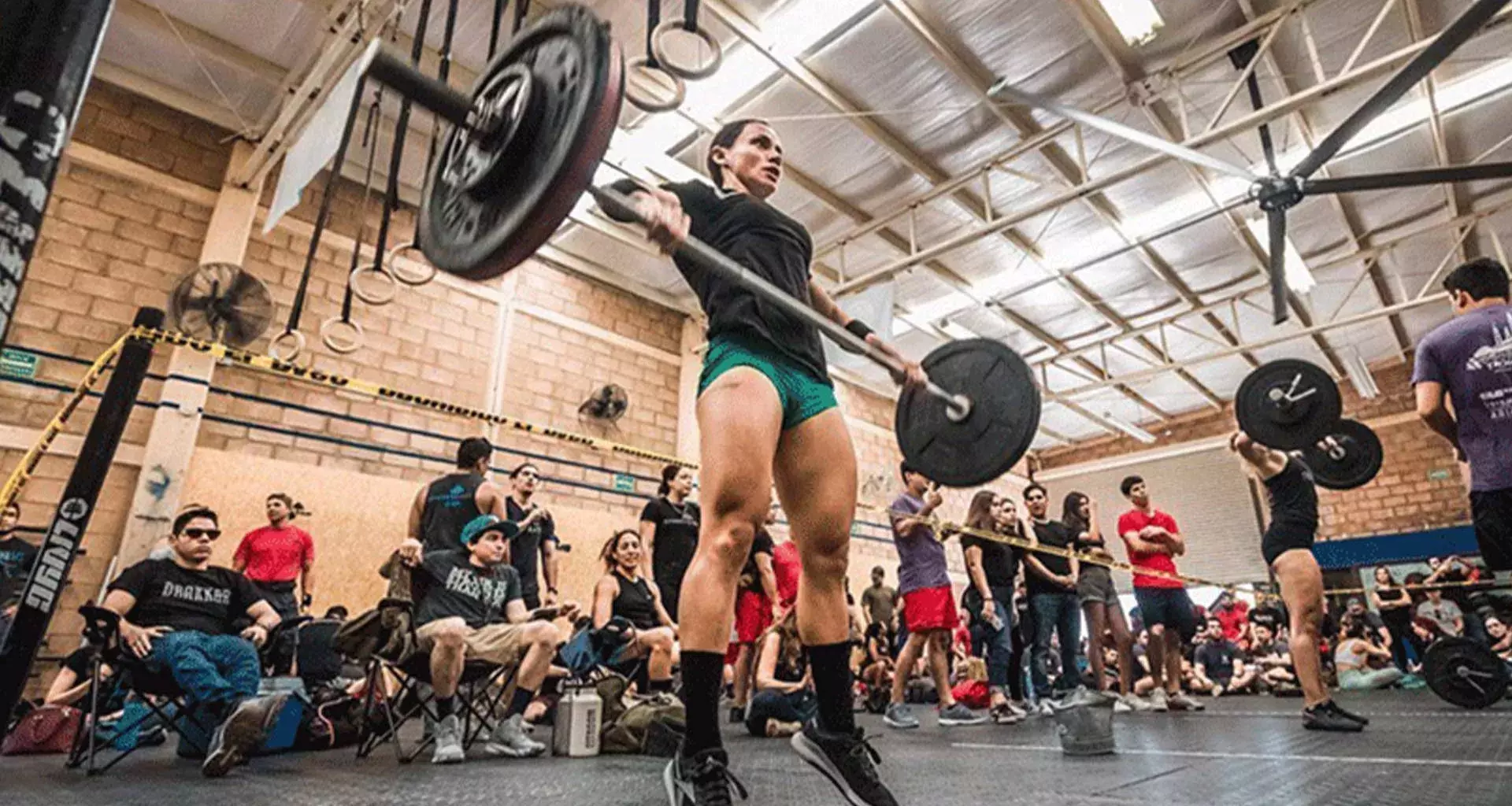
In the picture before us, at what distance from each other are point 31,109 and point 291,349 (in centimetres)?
608

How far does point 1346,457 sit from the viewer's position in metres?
4.68

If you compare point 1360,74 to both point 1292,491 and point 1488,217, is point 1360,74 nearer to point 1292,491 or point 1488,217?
point 1292,491

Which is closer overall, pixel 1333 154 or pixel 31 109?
pixel 31 109

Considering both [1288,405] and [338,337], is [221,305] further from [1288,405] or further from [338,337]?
[1288,405]

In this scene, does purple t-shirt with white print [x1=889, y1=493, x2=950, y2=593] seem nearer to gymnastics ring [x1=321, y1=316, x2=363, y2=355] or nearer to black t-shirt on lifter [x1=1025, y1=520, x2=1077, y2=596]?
black t-shirt on lifter [x1=1025, y1=520, x2=1077, y2=596]

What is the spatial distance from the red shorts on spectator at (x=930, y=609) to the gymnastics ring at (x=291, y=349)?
3575mm

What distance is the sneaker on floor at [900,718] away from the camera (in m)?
3.89

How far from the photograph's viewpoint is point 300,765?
2619 millimetres

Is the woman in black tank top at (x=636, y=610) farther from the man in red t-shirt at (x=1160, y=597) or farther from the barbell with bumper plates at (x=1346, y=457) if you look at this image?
the barbell with bumper plates at (x=1346, y=457)

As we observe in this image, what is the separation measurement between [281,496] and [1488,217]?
464 inches

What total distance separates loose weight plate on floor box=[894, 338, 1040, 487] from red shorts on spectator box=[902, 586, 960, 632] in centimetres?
184

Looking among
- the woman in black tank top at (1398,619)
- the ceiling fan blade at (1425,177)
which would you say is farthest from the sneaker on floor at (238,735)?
the woman in black tank top at (1398,619)

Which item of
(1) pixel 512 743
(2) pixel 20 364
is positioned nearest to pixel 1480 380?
(1) pixel 512 743

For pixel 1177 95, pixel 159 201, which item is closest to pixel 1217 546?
pixel 1177 95
